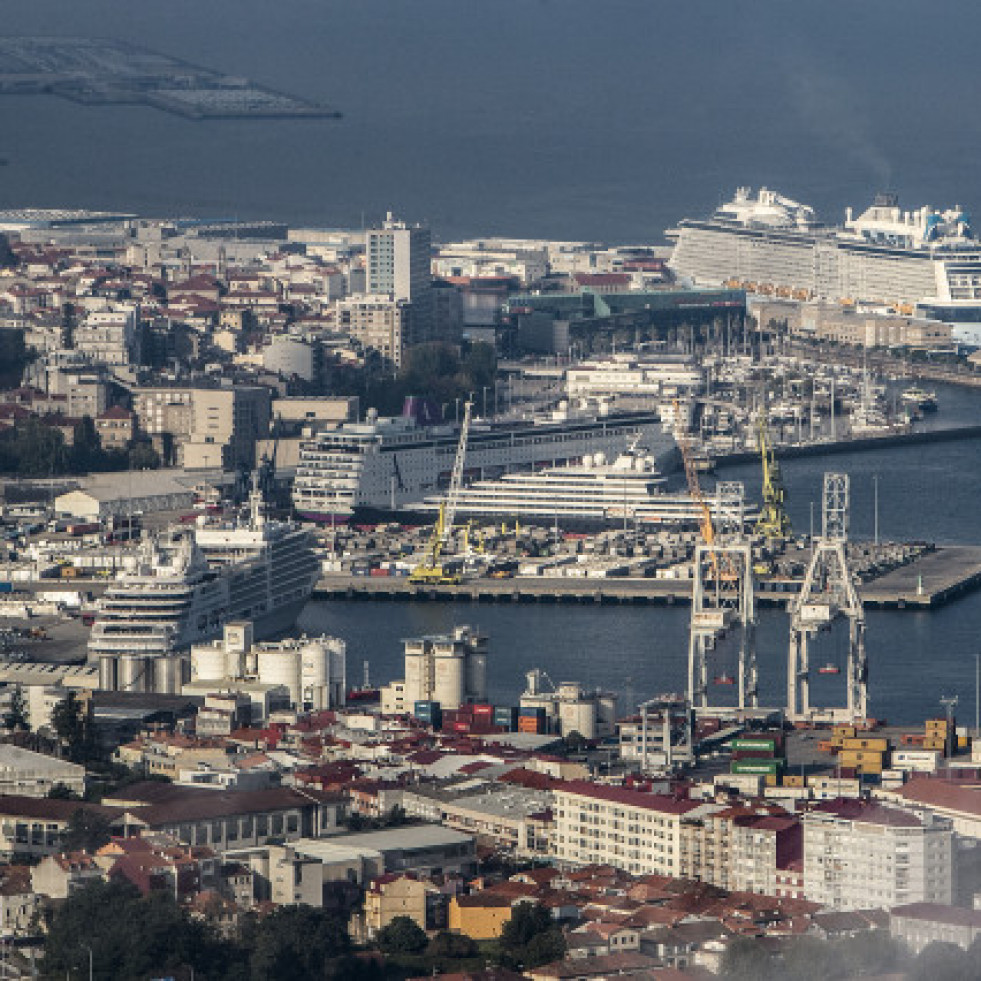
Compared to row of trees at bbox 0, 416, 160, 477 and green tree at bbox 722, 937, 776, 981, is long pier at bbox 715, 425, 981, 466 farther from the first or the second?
green tree at bbox 722, 937, 776, 981

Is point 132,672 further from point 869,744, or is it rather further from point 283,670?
point 869,744

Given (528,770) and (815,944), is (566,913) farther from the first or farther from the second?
(528,770)

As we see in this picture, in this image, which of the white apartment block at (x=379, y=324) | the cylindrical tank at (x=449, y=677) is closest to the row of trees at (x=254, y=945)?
the cylindrical tank at (x=449, y=677)

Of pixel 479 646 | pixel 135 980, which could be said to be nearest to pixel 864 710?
pixel 479 646

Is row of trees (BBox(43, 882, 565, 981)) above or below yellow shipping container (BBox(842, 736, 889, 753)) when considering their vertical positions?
below

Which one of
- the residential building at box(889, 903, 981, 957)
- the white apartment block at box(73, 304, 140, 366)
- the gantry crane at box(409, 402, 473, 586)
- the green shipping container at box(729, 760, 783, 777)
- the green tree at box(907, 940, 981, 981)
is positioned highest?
the white apartment block at box(73, 304, 140, 366)

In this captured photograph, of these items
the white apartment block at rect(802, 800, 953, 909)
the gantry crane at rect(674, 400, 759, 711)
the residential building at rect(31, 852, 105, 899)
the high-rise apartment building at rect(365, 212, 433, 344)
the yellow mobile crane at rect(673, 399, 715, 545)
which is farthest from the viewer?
the high-rise apartment building at rect(365, 212, 433, 344)

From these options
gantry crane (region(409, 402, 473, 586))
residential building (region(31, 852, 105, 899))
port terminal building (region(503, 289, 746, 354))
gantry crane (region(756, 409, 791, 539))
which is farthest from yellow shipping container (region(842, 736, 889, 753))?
port terminal building (region(503, 289, 746, 354))
